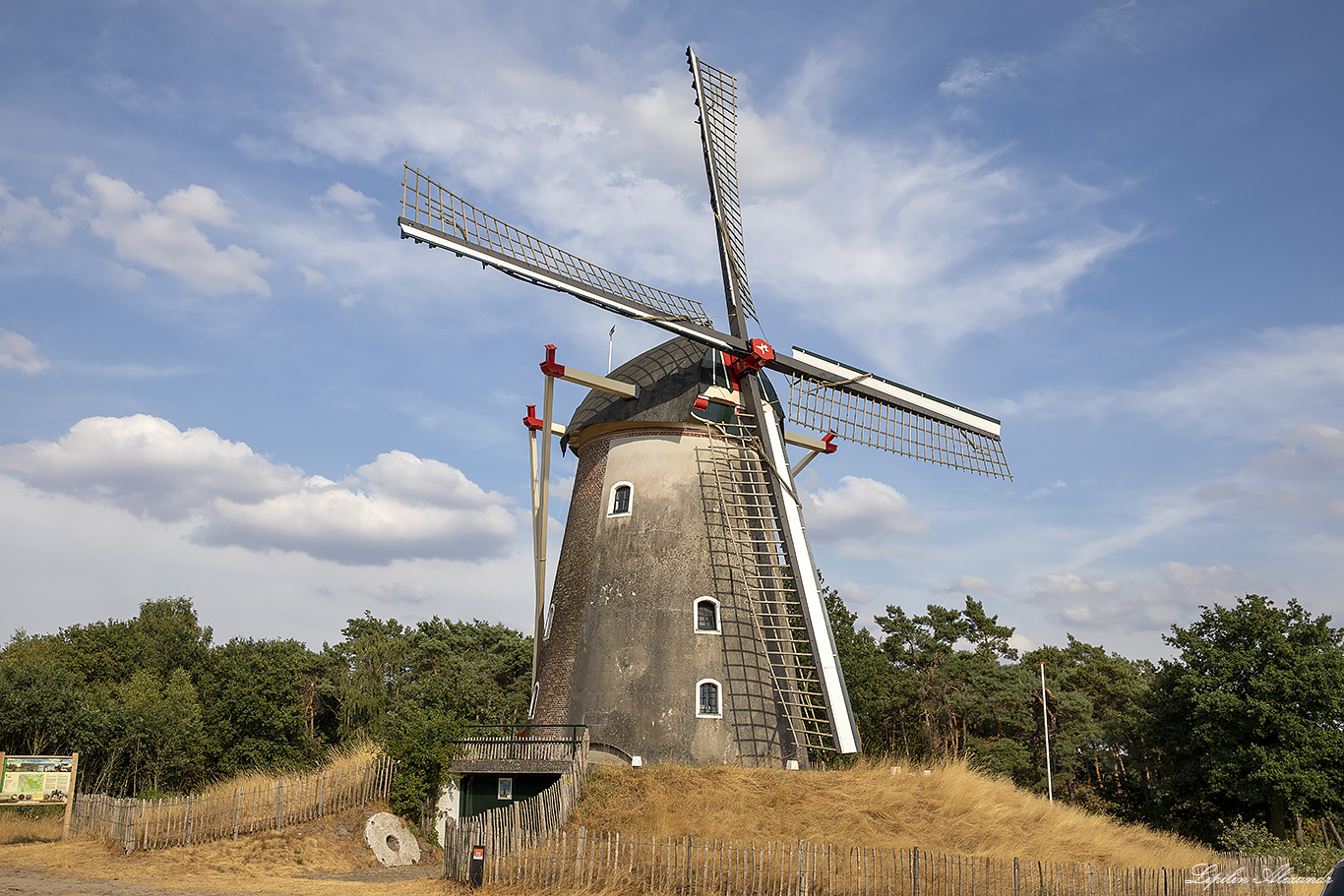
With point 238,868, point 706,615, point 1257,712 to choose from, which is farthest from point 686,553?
point 1257,712

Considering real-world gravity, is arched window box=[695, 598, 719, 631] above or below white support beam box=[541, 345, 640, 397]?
below

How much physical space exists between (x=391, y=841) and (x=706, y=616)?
25.0 ft

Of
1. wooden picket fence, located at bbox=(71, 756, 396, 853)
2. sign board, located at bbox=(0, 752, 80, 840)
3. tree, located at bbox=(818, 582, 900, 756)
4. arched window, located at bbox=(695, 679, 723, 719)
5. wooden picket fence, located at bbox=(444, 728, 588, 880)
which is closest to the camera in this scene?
wooden picket fence, located at bbox=(444, 728, 588, 880)

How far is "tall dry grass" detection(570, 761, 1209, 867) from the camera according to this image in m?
15.0

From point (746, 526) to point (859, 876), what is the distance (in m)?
8.42

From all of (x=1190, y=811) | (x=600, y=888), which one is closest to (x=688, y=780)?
(x=600, y=888)

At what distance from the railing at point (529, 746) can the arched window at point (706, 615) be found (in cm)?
313

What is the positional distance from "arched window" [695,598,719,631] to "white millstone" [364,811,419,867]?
7075 millimetres

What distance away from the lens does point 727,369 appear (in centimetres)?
2061

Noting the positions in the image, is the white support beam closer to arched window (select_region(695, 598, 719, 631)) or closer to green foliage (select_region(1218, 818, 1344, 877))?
arched window (select_region(695, 598, 719, 631))

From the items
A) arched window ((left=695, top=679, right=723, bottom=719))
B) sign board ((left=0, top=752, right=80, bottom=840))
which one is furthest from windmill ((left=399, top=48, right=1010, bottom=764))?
sign board ((left=0, top=752, right=80, bottom=840))

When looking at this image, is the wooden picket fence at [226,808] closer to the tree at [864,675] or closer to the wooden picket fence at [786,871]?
the wooden picket fence at [786,871]

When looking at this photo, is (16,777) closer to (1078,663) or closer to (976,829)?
(976,829)

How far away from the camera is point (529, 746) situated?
1848 centimetres
